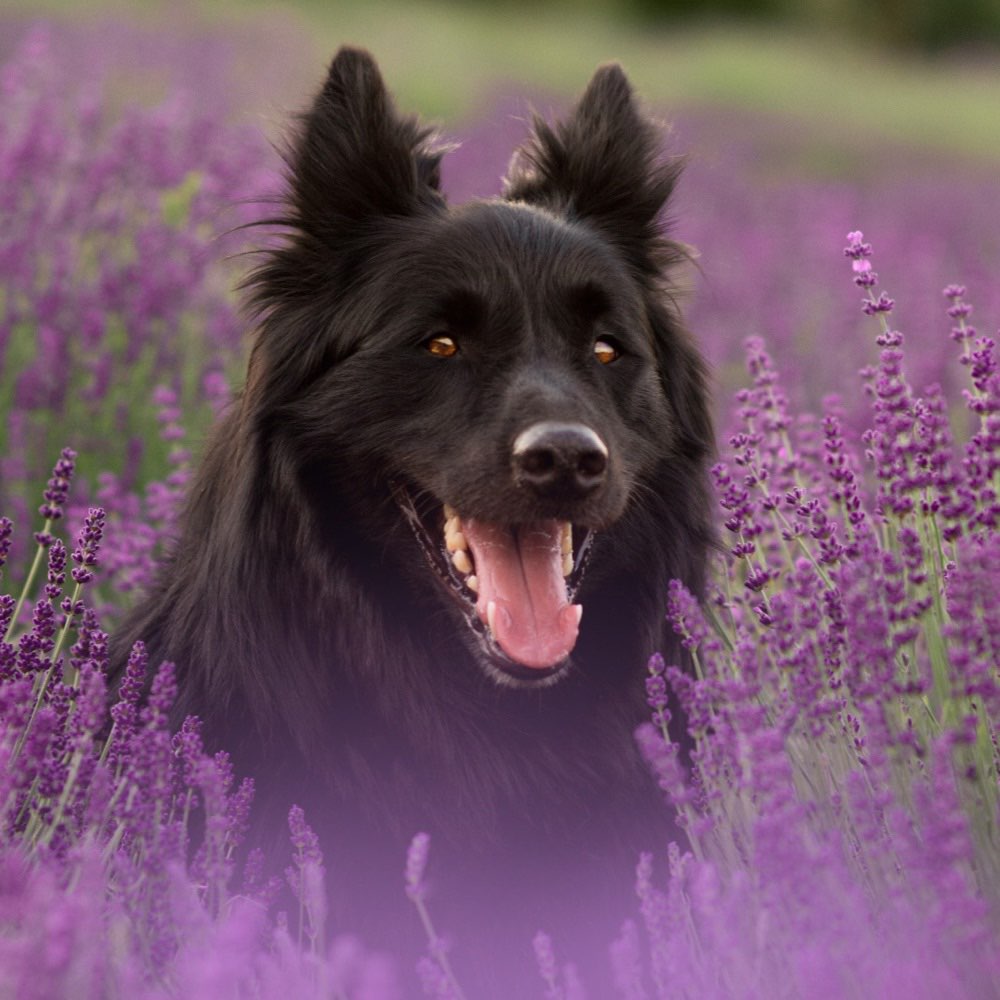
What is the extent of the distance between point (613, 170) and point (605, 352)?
0.59 m

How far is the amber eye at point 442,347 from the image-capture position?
10.8 ft

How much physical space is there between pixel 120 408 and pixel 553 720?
257 cm

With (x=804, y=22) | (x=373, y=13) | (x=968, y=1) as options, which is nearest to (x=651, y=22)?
(x=804, y=22)

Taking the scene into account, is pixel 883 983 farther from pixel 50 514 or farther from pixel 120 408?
pixel 120 408

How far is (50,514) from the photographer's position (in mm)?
2984

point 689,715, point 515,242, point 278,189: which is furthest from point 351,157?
point 689,715

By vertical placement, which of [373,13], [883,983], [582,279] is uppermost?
[373,13]

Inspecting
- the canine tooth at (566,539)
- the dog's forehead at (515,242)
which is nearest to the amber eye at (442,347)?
the dog's forehead at (515,242)

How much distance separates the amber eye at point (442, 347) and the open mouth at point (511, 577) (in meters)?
0.33

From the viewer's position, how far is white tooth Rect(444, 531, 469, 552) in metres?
3.19

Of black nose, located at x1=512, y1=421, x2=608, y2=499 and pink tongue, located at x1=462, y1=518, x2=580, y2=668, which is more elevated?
black nose, located at x1=512, y1=421, x2=608, y2=499

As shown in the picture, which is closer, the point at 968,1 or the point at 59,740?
the point at 59,740

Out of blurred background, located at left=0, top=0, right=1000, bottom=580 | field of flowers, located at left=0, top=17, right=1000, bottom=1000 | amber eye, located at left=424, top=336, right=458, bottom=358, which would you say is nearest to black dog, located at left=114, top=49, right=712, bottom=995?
amber eye, located at left=424, top=336, right=458, bottom=358

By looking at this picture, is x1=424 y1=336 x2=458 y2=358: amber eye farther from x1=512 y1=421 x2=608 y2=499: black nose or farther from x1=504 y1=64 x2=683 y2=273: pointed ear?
x1=504 y1=64 x2=683 y2=273: pointed ear
